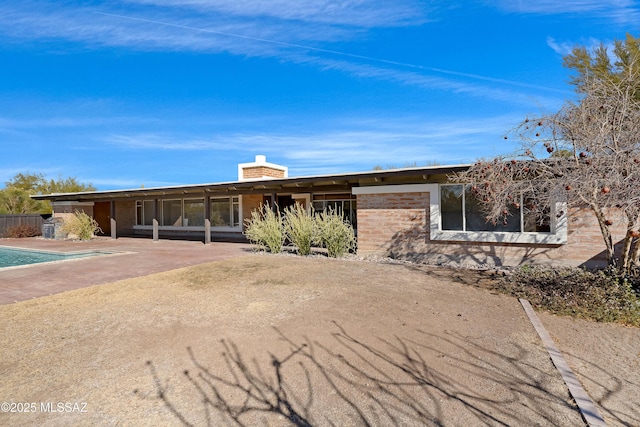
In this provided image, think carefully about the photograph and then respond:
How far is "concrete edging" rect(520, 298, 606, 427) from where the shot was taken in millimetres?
2579

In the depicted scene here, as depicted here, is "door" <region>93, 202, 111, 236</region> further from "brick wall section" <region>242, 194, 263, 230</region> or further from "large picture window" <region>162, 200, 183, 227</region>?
"brick wall section" <region>242, 194, 263, 230</region>

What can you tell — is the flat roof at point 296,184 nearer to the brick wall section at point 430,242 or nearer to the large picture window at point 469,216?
the brick wall section at point 430,242

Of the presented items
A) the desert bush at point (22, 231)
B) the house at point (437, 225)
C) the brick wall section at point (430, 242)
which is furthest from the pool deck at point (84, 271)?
the desert bush at point (22, 231)

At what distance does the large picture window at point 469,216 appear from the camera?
9164 millimetres

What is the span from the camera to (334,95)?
674 inches

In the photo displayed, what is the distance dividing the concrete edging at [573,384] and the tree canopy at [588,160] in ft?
8.72

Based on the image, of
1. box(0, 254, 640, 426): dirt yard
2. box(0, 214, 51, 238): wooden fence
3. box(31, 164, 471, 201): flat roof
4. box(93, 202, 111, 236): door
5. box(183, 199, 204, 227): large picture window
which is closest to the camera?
box(0, 254, 640, 426): dirt yard

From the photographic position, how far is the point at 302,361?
3539 mm

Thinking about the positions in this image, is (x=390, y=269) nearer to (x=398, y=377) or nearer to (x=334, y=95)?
(x=398, y=377)

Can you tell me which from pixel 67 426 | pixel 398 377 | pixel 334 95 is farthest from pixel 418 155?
pixel 67 426

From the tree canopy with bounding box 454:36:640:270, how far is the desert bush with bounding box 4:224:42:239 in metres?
26.0

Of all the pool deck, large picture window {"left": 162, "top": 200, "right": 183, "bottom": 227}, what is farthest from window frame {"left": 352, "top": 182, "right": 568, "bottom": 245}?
large picture window {"left": 162, "top": 200, "right": 183, "bottom": 227}

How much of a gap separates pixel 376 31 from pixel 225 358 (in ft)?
37.7

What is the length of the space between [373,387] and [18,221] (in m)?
27.2
